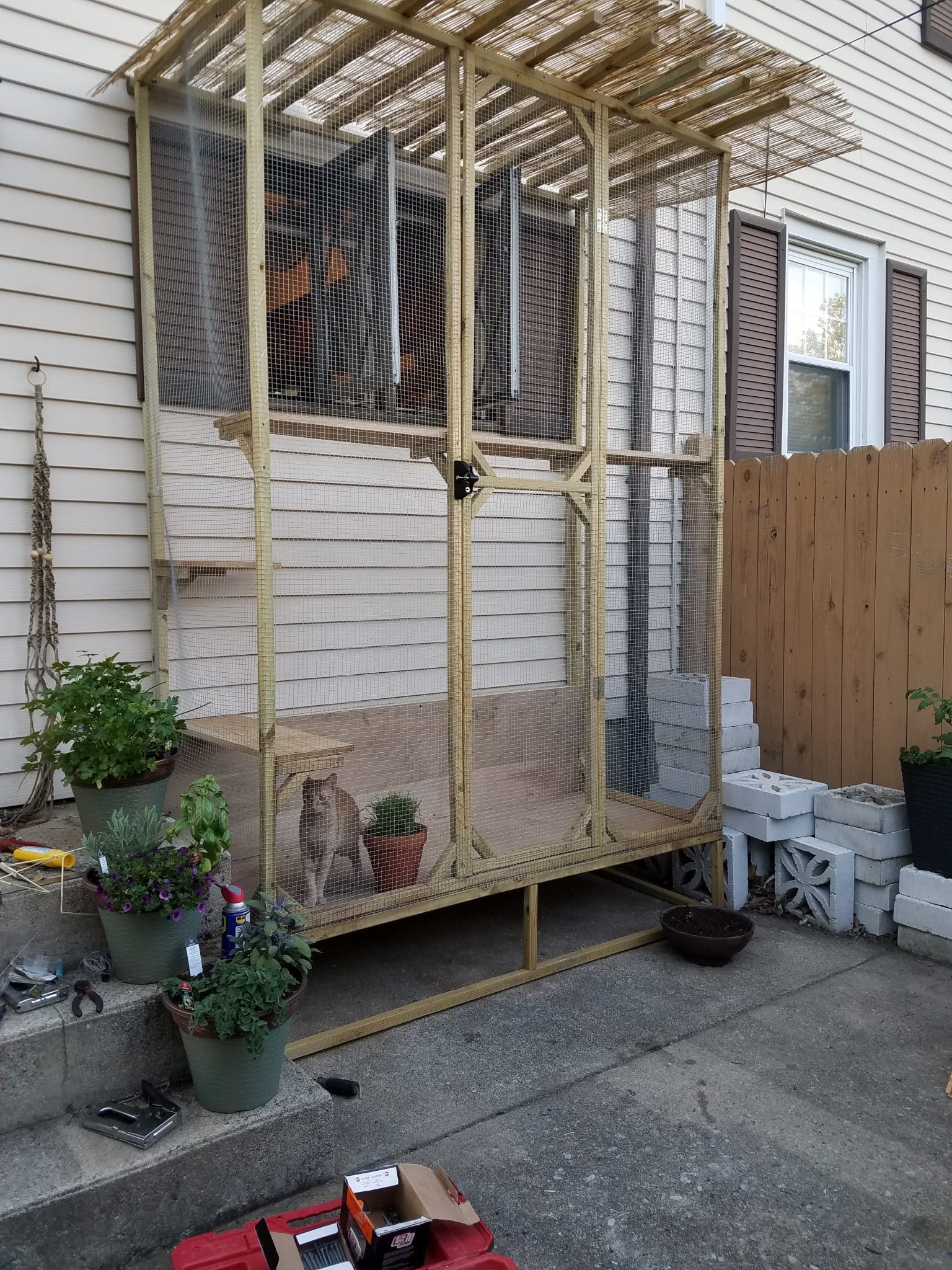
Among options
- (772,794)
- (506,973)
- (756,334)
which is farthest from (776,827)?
(756,334)

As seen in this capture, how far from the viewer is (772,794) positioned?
394 cm

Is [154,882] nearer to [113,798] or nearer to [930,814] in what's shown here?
[113,798]

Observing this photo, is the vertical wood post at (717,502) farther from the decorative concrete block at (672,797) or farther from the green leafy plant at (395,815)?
the green leafy plant at (395,815)

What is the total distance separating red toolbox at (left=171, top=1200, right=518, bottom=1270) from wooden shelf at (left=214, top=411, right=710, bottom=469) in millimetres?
1918

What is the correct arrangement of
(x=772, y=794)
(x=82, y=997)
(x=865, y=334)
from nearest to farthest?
(x=82, y=997) < (x=772, y=794) < (x=865, y=334)

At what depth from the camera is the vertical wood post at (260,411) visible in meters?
2.48

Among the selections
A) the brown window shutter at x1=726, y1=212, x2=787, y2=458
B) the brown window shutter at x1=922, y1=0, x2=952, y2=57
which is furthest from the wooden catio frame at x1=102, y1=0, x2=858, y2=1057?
the brown window shutter at x1=922, y1=0, x2=952, y2=57

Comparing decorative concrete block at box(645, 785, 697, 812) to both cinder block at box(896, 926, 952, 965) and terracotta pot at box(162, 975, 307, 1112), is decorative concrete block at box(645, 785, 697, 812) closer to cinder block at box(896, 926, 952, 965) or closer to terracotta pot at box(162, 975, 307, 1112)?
cinder block at box(896, 926, 952, 965)

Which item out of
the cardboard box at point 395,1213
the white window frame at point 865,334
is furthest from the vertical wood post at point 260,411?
the white window frame at point 865,334

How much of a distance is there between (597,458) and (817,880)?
196cm

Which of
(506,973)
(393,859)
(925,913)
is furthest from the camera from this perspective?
(925,913)

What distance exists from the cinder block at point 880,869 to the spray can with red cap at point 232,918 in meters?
2.53

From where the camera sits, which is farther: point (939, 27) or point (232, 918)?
point (939, 27)

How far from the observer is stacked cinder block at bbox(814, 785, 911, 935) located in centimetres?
372
